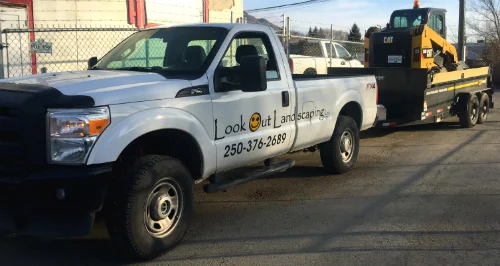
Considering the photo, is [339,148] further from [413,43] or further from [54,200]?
[413,43]

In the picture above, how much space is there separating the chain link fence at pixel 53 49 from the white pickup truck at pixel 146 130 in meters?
5.51

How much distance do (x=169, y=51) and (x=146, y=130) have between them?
1.57 m

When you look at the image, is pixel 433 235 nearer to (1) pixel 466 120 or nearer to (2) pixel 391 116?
(2) pixel 391 116

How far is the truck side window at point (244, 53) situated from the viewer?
Answer: 5.10m

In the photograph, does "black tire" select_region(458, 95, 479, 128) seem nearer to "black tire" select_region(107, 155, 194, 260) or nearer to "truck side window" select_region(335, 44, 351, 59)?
"truck side window" select_region(335, 44, 351, 59)

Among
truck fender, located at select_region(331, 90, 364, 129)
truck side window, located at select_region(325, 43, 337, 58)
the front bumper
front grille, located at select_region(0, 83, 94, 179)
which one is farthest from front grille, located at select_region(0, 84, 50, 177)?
truck side window, located at select_region(325, 43, 337, 58)

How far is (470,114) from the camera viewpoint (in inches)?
451

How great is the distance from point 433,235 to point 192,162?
2416 millimetres

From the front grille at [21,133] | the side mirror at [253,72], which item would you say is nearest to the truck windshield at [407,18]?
the side mirror at [253,72]

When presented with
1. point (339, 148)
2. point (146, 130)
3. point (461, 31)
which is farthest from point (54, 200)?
point (461, 31)

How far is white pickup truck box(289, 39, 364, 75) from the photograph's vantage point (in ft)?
56.1

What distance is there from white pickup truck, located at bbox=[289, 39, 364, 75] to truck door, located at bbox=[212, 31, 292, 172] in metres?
10.7

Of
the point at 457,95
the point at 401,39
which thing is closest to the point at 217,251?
the point at 457,95

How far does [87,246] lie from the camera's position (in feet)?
15.6
